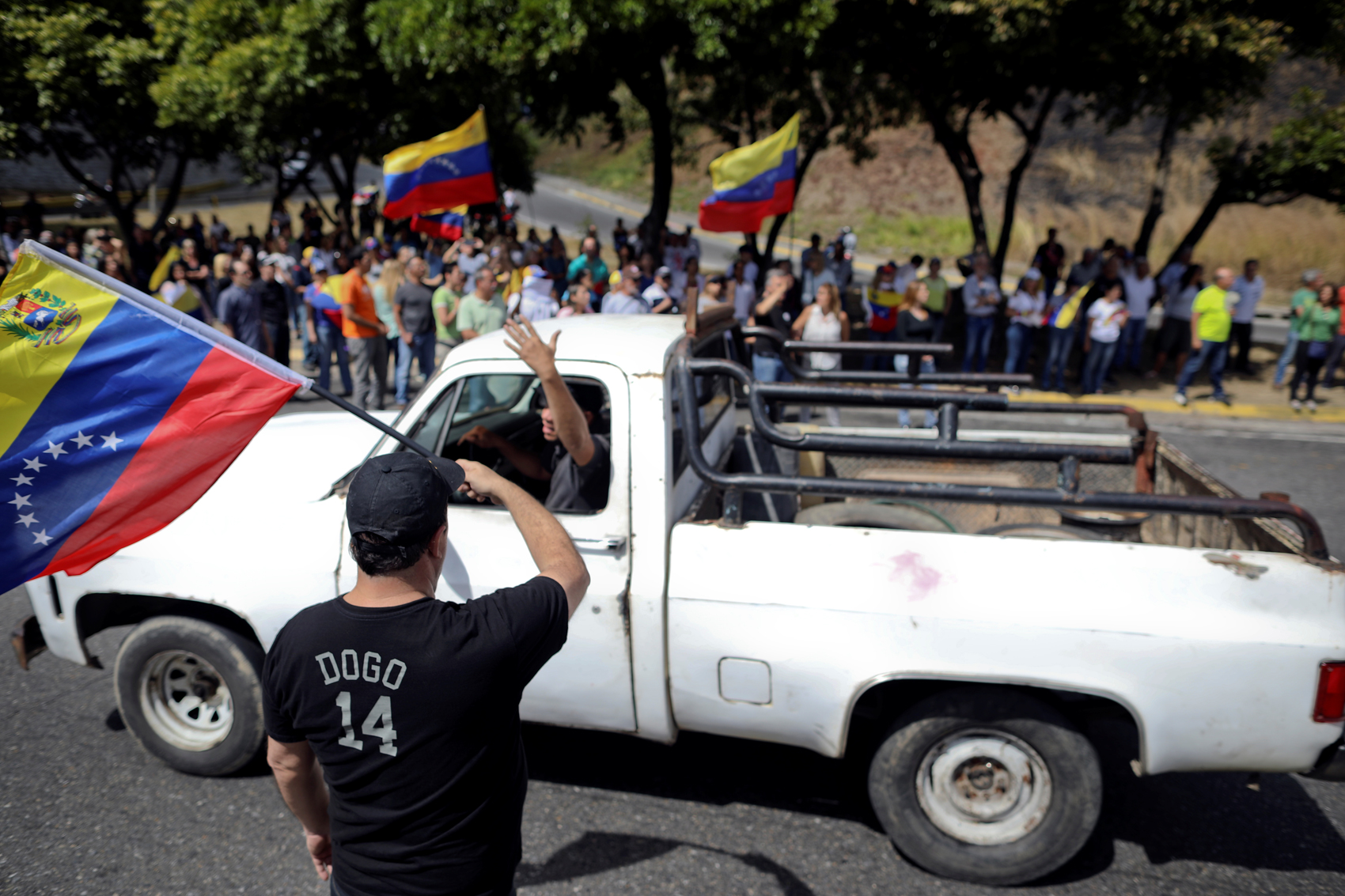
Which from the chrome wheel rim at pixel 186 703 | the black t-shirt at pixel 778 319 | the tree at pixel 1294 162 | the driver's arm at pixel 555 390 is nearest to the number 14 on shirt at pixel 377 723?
the driver's arm at pixel 555 390

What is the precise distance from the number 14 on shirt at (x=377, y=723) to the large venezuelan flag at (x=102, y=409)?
108 cm

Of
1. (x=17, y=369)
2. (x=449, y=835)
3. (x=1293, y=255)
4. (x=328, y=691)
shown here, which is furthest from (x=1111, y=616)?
(x=1293, y=255)

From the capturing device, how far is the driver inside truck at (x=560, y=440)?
9.32 ft

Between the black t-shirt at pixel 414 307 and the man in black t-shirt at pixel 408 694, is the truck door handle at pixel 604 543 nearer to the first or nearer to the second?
the man in black t-shirt at pixel 408 694

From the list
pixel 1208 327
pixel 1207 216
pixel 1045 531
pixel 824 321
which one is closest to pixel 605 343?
pixel 1045 531

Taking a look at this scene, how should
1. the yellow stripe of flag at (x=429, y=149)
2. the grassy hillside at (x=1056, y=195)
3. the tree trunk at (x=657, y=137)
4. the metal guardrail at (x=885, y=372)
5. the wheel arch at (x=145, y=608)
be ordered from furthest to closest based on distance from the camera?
the grassy hillside at (x=1056, y=195) → the tree trunk at (x=657, y=137) → the yellow stripe of flag at (x=429, y=149) → the metal guardrail at (x=885, y=372) → the wheel arch at (x=145, y=608)

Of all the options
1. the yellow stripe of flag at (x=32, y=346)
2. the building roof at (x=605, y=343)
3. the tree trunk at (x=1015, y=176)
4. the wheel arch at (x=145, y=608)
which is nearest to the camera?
the yellow stripe of flag at (x=32, y=346)

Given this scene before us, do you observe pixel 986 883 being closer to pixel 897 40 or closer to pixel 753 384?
pixel 753 384

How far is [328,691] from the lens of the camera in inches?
73.5

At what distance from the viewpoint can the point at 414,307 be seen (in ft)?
33.8

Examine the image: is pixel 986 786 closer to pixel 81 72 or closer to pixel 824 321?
pixel 824 321

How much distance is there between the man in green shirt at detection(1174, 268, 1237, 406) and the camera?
11203 mm

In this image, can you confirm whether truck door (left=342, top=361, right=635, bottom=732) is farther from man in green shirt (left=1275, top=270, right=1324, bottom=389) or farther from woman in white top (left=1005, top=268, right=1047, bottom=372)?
man in green shirt (left=1275, top=270, right=1324, bottom=389)

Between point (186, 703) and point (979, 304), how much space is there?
424 inches
